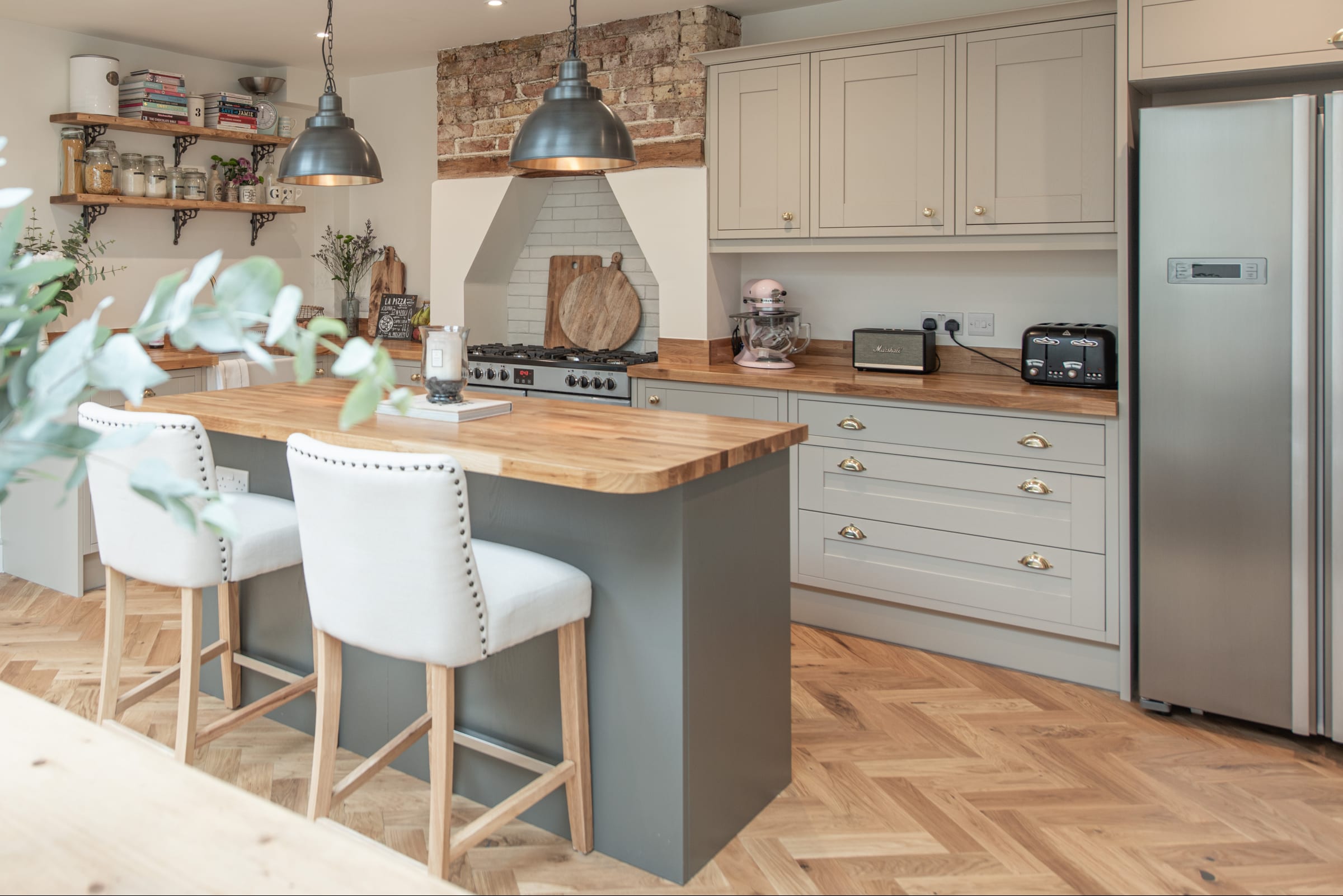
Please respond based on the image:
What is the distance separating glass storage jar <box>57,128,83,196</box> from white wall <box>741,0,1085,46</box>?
3056 mm

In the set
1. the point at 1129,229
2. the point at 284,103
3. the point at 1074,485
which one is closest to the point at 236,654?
the point at 1074,485

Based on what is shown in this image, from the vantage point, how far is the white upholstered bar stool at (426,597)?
1986 mm

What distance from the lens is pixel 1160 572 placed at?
3180 millimetres

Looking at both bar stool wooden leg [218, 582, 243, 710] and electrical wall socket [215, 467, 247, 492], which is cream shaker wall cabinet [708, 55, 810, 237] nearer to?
electrical wall socket [215, 467, 247, 492]

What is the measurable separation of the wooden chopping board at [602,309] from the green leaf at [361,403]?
4.37 m

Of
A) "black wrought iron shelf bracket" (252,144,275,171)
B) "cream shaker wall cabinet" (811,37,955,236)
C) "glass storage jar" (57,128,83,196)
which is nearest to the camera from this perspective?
"cream shaker wall cabinet" (811,37,955,236)

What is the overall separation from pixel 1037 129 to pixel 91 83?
13.5 ft

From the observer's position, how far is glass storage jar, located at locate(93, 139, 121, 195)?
492 cm

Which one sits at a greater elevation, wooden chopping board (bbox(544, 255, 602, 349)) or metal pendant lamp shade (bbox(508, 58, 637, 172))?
metal pendant lamp shade (bbox(508, 58, 637, 172))

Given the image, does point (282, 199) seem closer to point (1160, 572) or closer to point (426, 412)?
point (426, 412)

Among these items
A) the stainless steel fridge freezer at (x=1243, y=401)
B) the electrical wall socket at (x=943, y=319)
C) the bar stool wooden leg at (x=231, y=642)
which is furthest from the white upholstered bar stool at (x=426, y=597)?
the electrical wall socket at (x=943, y=319)

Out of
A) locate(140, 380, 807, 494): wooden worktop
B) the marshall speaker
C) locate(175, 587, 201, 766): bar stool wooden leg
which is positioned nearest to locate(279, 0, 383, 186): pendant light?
locate(140, 380, 807, 494): wooden worktop

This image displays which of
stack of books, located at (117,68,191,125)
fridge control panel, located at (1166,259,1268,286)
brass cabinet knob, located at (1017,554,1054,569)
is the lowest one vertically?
brass cabinet knob, located at (1017,554,1054,569)

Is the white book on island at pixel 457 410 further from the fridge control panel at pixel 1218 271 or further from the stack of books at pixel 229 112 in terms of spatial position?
the stack of books at pixel 229 112
